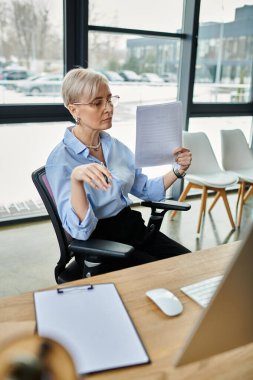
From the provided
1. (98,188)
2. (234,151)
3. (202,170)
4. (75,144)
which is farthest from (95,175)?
(234,151)

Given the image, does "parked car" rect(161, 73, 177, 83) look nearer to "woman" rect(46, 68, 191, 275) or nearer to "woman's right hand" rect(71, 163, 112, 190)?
"woman" rect(46, 68, 191, 275)

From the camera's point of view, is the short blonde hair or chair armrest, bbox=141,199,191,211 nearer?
the short blonde hair

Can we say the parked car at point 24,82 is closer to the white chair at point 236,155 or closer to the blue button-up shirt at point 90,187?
the blue button-up shirt at point 90,187

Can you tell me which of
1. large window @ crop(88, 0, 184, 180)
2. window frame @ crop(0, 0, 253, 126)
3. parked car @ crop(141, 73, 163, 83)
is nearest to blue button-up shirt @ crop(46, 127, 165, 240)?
window frame @ crop(0, 0, 253, 126)

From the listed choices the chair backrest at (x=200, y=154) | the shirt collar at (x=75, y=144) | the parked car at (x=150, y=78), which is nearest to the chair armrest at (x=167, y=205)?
the shirt collar at (x=75, y=144)

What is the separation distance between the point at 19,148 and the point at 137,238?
6.75ft

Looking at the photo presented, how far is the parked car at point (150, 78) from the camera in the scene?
381cm

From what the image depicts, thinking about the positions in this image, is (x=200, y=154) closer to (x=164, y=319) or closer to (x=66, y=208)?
(x=66, y=208)

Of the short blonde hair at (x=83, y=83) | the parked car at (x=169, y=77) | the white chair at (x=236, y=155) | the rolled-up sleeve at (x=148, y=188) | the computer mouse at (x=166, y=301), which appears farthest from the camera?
the parked car at (x=169, y=77)

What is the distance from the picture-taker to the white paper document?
1639 mm

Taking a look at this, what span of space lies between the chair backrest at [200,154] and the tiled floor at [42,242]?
1.65 ft

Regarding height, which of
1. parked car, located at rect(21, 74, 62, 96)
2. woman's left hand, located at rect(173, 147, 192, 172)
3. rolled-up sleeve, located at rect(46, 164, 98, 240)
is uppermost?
parked car, located at rect(21, 74, 62, 96)

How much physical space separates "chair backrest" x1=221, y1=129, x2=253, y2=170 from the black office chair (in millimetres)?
2201

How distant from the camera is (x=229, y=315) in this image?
1.79 feet
